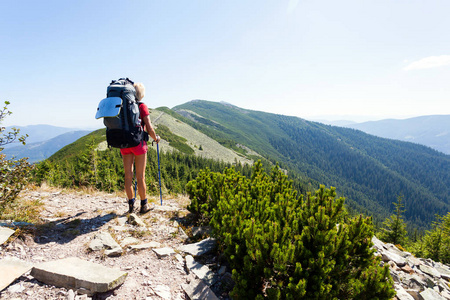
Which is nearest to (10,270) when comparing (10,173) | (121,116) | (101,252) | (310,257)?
(101,252)

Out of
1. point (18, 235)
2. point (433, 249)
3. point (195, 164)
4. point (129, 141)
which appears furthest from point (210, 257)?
point (195, 164)

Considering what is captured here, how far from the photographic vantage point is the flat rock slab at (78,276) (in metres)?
3.12

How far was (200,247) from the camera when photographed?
498cm

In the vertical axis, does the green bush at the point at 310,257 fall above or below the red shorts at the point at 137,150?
below

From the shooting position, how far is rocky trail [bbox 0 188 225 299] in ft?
10.4

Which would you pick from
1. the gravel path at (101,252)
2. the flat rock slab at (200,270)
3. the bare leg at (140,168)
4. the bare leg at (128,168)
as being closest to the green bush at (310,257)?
the flat rock slab at (200,270)

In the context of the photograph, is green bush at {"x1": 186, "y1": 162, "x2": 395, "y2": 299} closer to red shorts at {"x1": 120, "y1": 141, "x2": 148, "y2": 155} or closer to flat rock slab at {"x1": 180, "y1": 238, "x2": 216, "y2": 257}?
flat rock slab at {"x1": 180, "y1": 238, "x2": 216, "y2": 257}

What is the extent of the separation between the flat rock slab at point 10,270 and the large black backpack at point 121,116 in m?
2.75

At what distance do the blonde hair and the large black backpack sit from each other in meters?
0.42

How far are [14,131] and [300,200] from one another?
6.98 m

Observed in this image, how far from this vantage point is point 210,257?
188 inches

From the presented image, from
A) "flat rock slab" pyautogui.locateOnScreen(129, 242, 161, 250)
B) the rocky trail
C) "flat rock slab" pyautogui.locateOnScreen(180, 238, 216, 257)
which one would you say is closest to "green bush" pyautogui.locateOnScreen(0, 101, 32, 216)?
the rocky trail

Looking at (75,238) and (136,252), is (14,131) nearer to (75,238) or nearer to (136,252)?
(75,238)

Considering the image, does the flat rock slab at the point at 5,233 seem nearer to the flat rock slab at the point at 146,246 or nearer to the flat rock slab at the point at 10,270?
the flat rock slab at the point at 10,270
